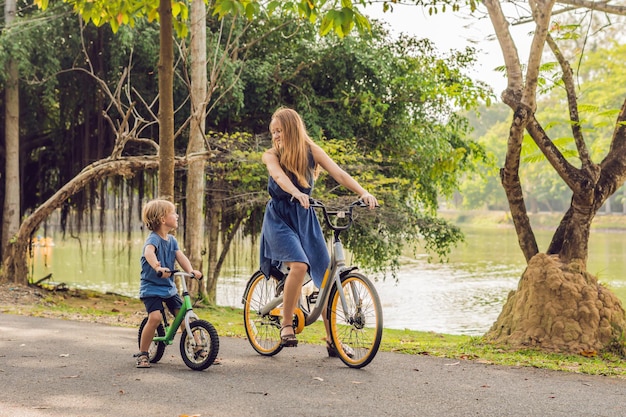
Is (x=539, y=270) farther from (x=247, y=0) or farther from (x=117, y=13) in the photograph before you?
(x=117, y=13)

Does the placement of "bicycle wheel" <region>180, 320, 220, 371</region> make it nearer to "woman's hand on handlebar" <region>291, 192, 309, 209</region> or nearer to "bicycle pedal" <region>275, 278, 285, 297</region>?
"bicycle pedal" <region>275, 278, 285, 297</region>

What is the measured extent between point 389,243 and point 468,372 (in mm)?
12415

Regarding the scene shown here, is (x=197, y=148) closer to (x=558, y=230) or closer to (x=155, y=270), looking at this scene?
(x=558, y=230)

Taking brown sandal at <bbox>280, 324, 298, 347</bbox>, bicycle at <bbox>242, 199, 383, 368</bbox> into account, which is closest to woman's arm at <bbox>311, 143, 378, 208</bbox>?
bicycle at <bbox>242, 199, 383, 368</bbox>

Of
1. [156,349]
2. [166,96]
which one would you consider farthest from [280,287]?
[166,96]

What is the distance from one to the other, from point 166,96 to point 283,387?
456 centimetres

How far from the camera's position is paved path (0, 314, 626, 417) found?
4.72 metres

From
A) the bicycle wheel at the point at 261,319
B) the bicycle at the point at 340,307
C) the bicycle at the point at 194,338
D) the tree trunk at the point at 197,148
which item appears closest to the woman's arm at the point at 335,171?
the bicycle at the point at 340,307

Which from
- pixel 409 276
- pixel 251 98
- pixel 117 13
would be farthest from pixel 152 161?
pixel 409 276

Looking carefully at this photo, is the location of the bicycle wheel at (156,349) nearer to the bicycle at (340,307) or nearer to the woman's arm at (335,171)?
the bicycle at (340,307)

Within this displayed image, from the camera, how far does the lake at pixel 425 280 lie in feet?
67.1

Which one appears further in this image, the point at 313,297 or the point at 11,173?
the point at 11,173

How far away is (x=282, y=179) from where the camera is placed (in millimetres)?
5777

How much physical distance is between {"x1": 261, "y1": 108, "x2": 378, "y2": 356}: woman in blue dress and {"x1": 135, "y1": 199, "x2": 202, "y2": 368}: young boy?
70 cm
